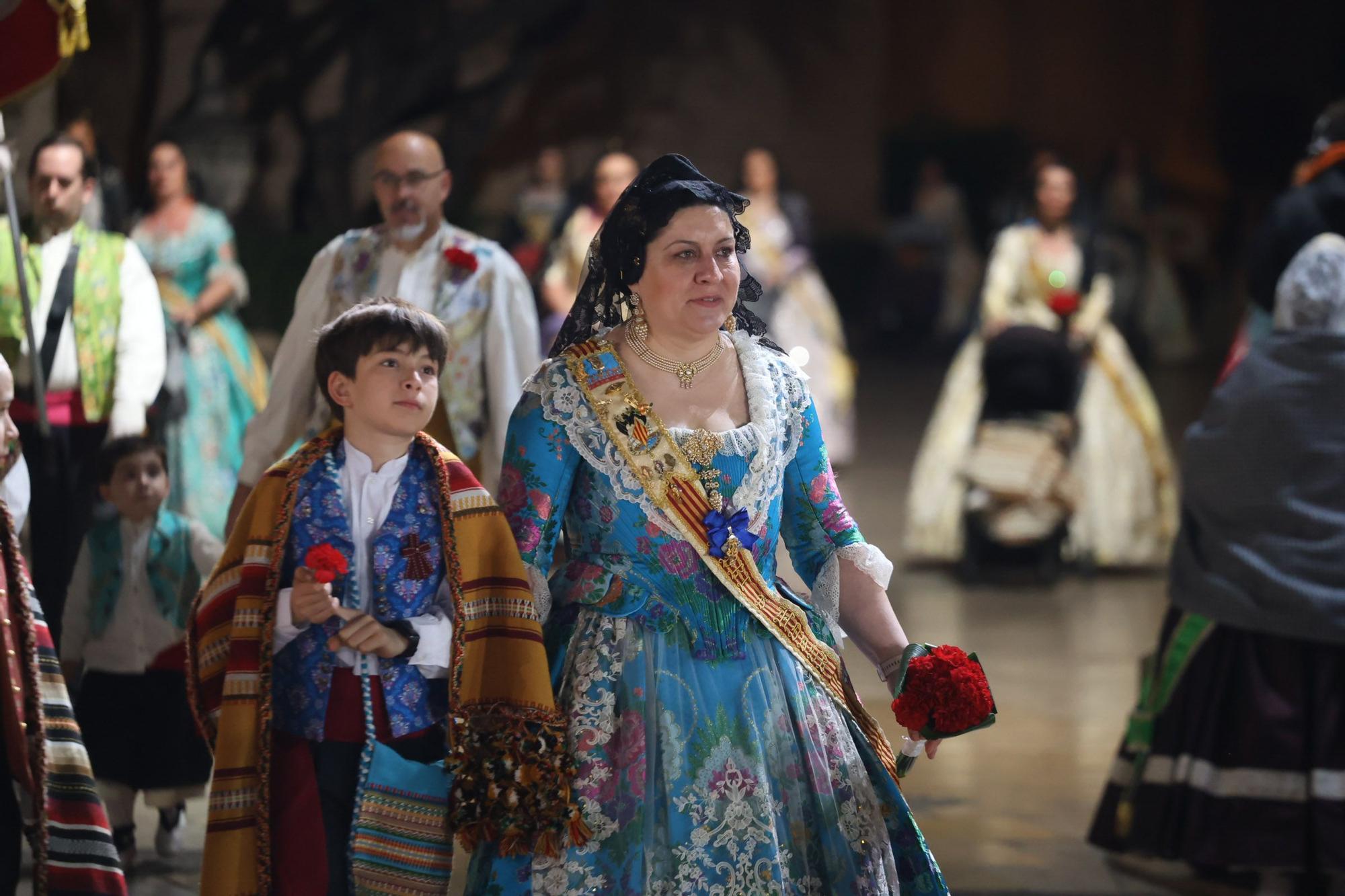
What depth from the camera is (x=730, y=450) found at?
133 inches

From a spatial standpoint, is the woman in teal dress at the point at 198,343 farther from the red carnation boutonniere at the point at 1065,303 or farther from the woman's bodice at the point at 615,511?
the woman's bodice at the point at 615,511

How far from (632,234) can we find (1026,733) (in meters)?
3.27

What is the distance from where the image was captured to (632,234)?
3387 millimetres

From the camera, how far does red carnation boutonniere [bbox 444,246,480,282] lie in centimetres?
485

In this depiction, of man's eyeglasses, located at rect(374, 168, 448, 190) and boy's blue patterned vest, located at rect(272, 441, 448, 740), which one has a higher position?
man's eyeglasses, located at rect(374, 168, 448, 190)

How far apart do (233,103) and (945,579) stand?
8012 mm

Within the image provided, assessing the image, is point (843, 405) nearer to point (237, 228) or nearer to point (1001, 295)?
point (1001, 295)

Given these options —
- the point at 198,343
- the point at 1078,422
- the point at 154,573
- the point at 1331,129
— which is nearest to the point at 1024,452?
the point at 1078,422

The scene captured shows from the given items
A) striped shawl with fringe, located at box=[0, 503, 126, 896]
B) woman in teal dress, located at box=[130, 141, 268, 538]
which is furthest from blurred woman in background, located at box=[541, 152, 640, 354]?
striped shawl with fringe, located at box=[0, 503, 126, 896]

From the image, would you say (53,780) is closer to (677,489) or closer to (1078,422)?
(677,489)

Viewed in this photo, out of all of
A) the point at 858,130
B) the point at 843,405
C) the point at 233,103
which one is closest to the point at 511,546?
the point at 843,405

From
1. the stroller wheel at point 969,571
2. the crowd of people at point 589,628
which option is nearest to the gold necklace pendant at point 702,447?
→ the crowd of people at point 589,628

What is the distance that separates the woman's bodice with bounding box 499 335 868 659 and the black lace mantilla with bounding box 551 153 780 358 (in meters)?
0.12

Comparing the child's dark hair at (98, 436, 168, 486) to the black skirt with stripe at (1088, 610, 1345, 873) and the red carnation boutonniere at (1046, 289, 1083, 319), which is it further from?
the red carnation boutonniere at (1046, 289, 1083, 319)
